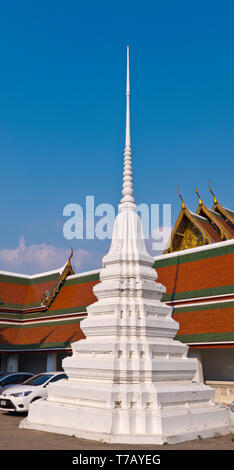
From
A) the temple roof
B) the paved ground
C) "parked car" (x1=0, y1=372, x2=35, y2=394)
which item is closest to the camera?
the paved ground

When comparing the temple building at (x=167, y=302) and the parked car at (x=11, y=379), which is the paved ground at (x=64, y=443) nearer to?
the parked car at (x=11, y=379)

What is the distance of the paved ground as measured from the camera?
8.32m

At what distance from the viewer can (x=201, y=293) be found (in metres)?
18.8

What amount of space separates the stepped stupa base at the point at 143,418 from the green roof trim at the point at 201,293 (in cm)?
749

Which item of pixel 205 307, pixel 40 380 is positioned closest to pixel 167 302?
pixel 205 307

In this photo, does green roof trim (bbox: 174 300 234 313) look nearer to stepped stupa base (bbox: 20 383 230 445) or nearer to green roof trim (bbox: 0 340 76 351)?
green roof trim (bbox: 0 340 76 351)

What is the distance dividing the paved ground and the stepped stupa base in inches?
8.1

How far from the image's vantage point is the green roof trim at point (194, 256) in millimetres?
19458

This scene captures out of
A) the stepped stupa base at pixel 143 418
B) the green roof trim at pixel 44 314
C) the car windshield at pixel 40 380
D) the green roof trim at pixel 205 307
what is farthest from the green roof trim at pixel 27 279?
the stepped stupa base at pixel 143 418

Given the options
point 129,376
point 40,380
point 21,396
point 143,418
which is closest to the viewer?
point 143,418

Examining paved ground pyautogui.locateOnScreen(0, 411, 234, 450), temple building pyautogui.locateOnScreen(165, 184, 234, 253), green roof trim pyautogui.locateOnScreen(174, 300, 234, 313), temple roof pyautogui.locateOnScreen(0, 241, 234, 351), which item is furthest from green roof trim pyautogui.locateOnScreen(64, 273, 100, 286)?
paved ground pyautogui.locateOnScreen(0, 411, 234, 450)

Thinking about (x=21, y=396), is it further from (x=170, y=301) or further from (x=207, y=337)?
(x=170, y=301)

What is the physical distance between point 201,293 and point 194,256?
232 cm
